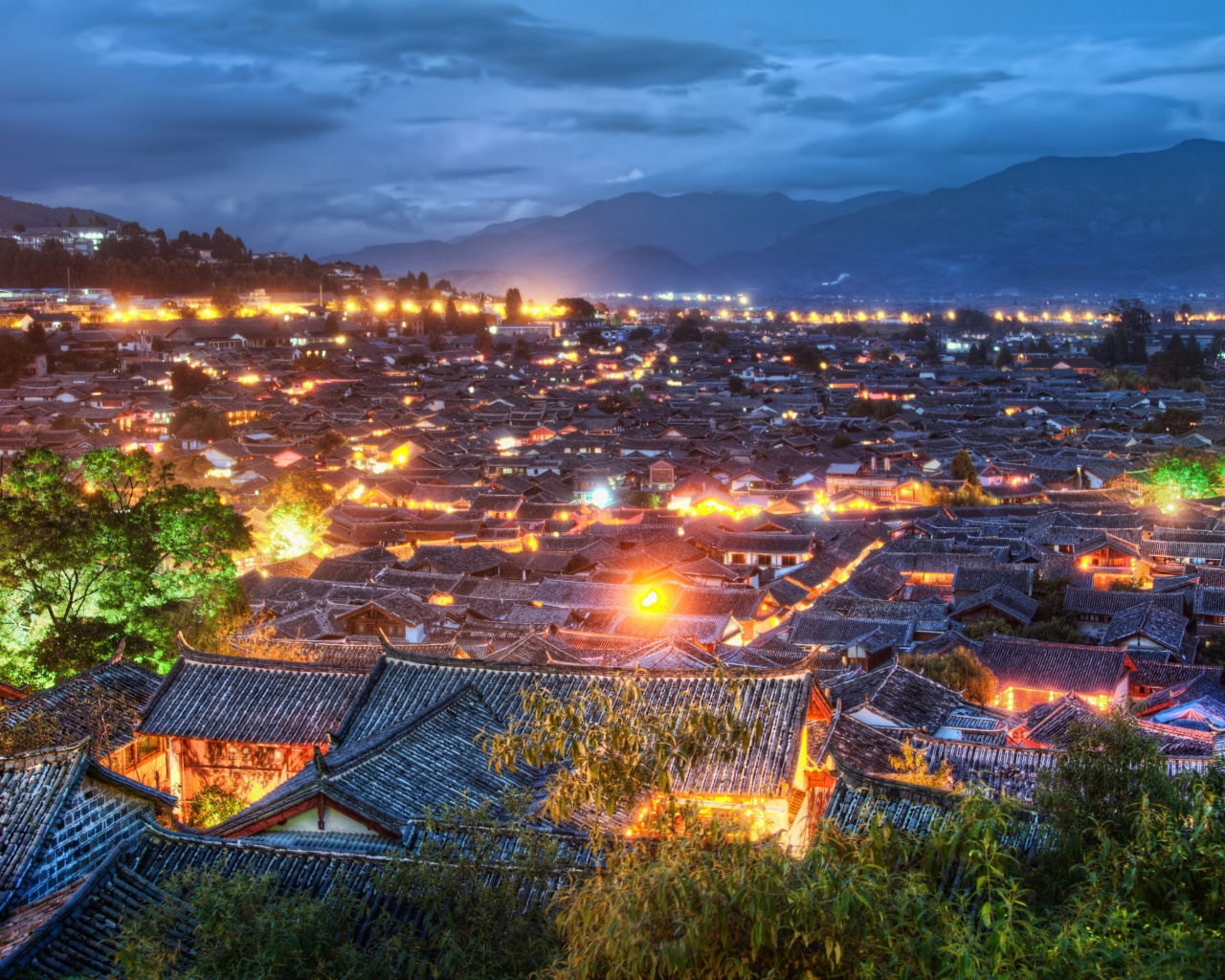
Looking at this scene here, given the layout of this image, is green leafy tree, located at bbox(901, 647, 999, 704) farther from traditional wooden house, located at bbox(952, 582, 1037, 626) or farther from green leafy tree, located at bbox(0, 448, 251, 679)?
green leafy tree, located at bbox(0, 448, 251, 679)

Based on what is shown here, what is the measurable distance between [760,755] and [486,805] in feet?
12.4

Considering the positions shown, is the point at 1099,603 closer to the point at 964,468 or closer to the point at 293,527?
the point at 964,468

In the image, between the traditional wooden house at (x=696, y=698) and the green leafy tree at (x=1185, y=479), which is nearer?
the traditional wooden house at (x=696, y=698)

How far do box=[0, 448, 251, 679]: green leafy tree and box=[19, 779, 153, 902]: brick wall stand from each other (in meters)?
6.24

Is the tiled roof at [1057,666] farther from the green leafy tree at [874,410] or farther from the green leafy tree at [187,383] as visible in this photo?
the green leafy tree at [187,383]

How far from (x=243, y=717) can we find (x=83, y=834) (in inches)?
125

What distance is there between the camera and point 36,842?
27.6 feet

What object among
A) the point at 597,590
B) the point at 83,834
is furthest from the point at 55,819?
the point at 597,590

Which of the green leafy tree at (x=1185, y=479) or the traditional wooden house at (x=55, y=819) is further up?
the traditional wooden house at (x=55, y=819)

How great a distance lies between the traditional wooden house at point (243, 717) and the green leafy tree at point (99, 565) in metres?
3.38

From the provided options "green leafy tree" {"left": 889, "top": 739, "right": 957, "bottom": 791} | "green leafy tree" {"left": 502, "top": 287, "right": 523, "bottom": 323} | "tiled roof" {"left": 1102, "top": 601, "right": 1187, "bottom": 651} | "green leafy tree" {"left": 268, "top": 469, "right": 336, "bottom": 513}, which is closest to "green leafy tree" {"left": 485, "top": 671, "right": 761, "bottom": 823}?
"green leafy tree" {"left": 889, "top": 739, "right": 957, "bottom": 791}

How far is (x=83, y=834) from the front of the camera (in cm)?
895

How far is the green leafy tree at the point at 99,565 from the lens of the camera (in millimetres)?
14711

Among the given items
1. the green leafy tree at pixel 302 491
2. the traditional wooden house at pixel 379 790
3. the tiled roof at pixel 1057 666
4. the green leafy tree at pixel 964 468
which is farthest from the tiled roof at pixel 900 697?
the green leafy tree at pixel 964 468
